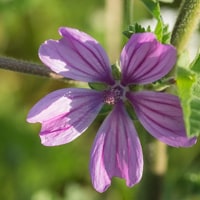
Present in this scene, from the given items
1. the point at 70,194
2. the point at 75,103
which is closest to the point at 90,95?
the point at 75,103

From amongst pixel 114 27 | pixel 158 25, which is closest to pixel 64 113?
pixel 158 25

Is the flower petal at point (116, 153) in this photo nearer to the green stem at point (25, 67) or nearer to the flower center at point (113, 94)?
the flower center at point (113, 94)

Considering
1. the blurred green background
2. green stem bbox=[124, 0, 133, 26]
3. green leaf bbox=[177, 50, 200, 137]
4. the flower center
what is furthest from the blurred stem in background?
green leaf bbox=[177, 50, 200, 137]

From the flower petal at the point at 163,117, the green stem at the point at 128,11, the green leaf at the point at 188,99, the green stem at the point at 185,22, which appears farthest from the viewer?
the green stem at the point at 128,11

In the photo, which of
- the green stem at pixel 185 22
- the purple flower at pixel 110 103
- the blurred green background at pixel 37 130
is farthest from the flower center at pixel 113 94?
the blurred green background at pixel 37 130

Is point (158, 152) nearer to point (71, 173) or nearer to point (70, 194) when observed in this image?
point (70, 194)

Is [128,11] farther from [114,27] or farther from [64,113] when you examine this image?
[114,27]
